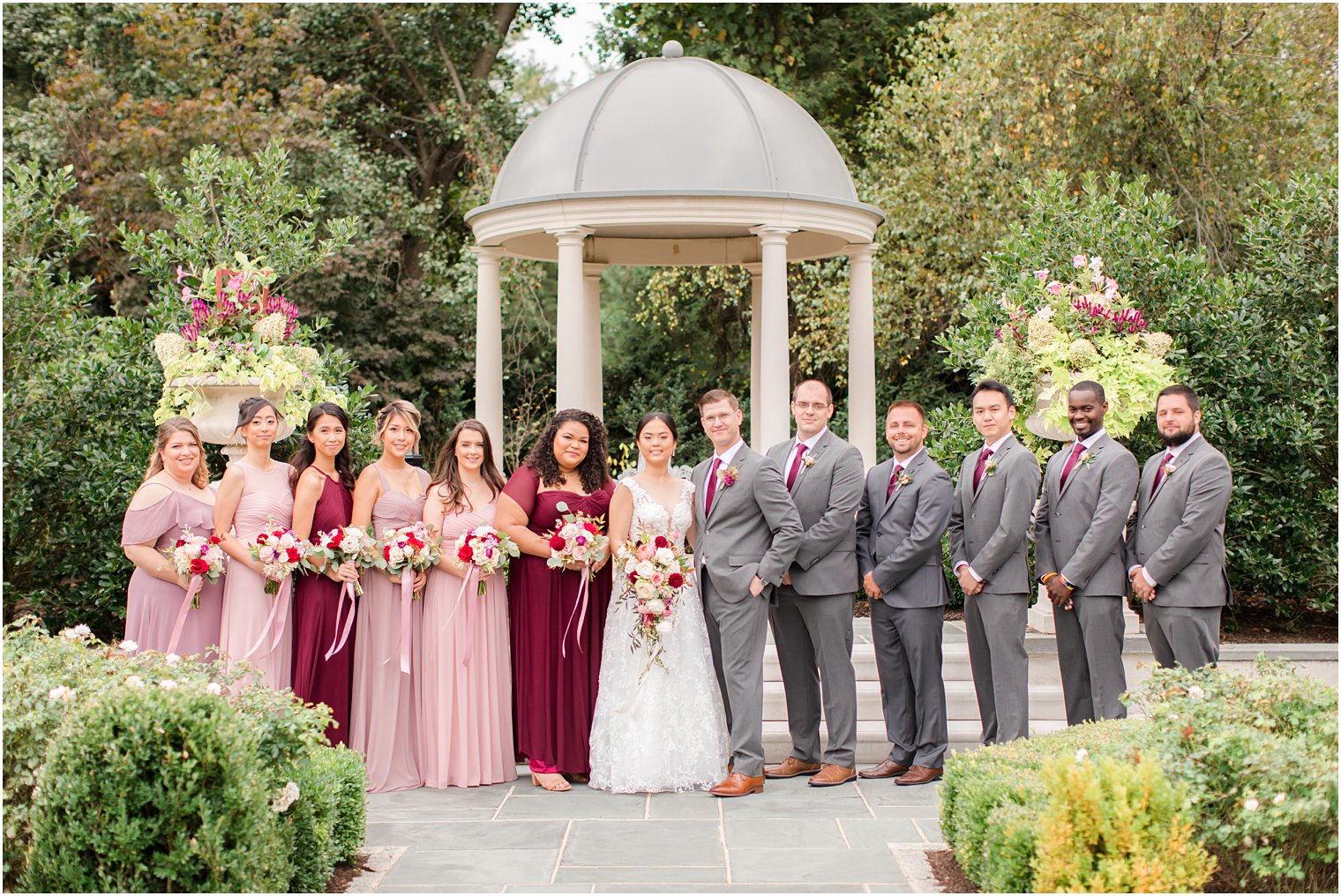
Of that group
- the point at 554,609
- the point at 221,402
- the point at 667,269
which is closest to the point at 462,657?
the point at 554,609

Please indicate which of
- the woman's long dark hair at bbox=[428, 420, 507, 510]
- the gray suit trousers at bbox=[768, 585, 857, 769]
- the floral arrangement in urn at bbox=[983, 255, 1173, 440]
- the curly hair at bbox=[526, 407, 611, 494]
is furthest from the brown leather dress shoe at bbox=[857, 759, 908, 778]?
the floral arrangement in urn at bbox=[983, 255, 1173, 440]

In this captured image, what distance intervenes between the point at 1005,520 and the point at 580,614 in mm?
2485

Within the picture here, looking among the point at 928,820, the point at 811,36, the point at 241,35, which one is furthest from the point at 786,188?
the point at 241,35

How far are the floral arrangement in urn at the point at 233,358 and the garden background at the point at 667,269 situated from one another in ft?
5.23

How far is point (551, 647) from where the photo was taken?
Answer: 7324mm

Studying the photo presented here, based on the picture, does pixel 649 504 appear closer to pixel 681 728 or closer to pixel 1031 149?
pixel 681 728

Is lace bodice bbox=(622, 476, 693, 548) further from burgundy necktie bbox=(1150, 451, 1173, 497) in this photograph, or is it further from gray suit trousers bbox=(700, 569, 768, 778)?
burgundy necktie bbox=(1150, 451, 1173, 497)

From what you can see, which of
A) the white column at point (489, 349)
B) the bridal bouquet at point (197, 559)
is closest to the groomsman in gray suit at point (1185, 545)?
the bridal bouquet at point (197, 559)

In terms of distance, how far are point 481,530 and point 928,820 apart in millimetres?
2852

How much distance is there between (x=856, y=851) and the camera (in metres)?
5.79

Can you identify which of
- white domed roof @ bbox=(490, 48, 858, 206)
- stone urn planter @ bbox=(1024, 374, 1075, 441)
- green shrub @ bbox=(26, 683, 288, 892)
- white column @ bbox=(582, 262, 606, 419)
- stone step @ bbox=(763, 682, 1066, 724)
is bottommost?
stone step @ bbox=(763, 682, 1066, 724)

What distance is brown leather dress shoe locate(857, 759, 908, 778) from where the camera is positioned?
7359 millimetres

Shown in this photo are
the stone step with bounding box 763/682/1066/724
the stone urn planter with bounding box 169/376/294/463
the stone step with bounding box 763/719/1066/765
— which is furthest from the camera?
the stone urn planter with bounding box 169/376/294/463

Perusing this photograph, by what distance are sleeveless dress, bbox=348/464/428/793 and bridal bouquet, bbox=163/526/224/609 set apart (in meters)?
0.82
